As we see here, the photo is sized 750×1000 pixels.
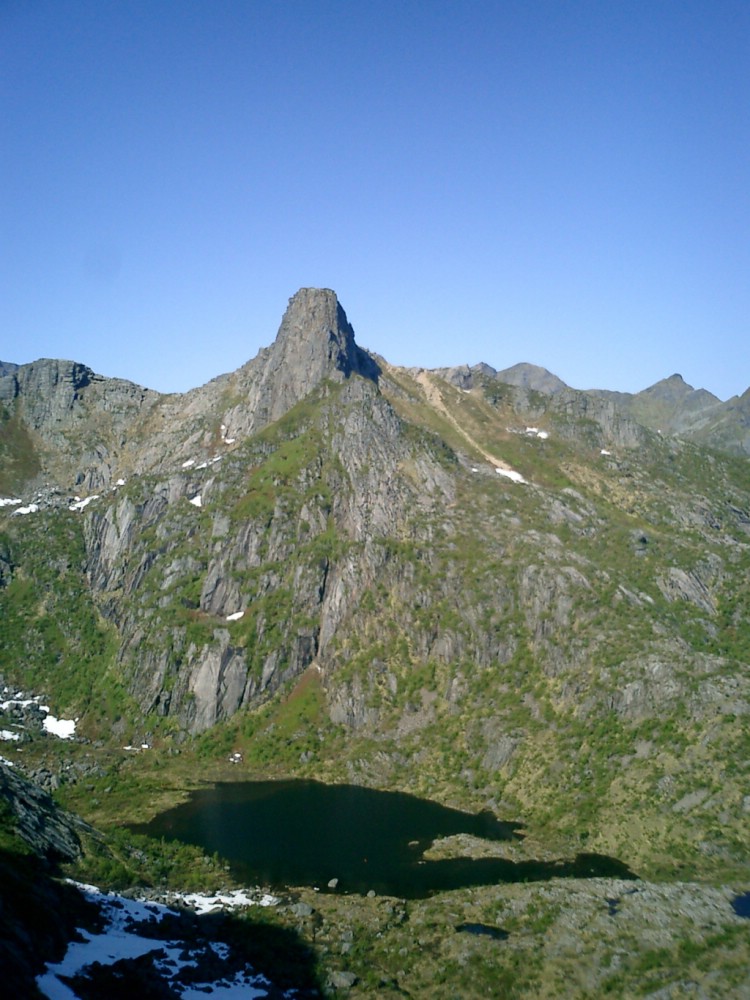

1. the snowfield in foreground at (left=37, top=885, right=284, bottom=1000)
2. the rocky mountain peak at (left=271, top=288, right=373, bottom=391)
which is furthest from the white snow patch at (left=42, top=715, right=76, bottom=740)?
the rocky mountain peak at (left=271, top=288, right=373, bottom=391)

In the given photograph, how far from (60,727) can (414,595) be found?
208ft

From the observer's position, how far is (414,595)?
5059 inches

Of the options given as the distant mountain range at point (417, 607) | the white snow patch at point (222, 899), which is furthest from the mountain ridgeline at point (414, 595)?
the white snow patch at point (222, 899)

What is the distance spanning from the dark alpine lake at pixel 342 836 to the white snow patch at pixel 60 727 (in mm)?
35727

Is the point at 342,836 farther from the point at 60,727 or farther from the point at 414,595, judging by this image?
the point at 60,727

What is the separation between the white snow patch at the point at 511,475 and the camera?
154 m

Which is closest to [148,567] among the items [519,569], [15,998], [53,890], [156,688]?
[156,688]

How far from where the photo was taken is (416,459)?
150875 millimetres

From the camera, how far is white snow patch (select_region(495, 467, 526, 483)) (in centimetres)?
15450

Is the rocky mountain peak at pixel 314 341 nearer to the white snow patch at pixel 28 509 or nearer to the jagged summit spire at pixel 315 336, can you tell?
the jagged summit spire at pixel 315 336

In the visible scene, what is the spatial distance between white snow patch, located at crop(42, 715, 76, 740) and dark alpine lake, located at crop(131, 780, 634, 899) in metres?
35.7

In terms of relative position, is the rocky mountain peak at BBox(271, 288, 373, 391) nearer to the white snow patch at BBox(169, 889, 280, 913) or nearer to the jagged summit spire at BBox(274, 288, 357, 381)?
the jagged summit spire at BBox(274, 288, 357, 381)

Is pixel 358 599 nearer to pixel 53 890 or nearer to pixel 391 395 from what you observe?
pixel 391 395

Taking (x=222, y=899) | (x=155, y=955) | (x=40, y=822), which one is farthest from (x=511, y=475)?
(x=155, y=955)
